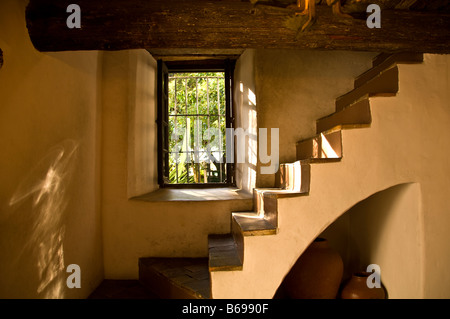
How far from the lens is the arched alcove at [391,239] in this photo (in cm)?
218

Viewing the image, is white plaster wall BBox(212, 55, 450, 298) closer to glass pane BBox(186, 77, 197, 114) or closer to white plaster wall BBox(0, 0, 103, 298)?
white plaster wall BBox(0, 0, 103, 298)

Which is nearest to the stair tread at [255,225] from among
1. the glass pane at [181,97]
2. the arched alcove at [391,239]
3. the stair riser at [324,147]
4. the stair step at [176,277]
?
the stair step at [176,277]

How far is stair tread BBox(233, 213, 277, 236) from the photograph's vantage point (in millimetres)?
2021

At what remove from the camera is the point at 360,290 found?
243 cm

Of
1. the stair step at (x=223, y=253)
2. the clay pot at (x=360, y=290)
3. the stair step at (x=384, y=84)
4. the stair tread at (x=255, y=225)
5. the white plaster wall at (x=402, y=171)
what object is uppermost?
the stair step at (x=384, y=84)

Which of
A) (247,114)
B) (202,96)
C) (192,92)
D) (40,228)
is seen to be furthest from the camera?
(192,92)

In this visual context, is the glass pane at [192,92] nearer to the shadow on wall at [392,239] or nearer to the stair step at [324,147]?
the stair step at [324,147]

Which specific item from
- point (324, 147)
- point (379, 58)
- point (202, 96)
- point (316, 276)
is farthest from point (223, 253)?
point (202, 96)

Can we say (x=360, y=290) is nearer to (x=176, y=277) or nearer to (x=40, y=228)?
(x=176, y=277)

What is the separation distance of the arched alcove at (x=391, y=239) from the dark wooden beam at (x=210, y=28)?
1.15 meters

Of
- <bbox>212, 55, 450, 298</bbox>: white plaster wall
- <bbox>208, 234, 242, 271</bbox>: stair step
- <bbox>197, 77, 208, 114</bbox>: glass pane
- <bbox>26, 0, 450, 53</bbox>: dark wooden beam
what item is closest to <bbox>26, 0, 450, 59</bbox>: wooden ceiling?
<bbox>26, 0, 450, 53</bbox>: dark wooden beam

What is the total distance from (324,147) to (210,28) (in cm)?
130

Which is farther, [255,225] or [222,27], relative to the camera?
[255,225]

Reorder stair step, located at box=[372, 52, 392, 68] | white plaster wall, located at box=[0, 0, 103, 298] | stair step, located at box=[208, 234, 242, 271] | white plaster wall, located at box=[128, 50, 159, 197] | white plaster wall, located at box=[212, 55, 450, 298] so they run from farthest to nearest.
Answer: white plaster wall, located at box=[128, 50, 159, 197] < stair step, located at box=[372, 52, 392, 68] < white plaster wall, located at box=[212, 55, 450, 298] < stair step, located at box=[208, 234, 242, 271] < white plaster wall, located at box=[0, 0, 103, 298]
